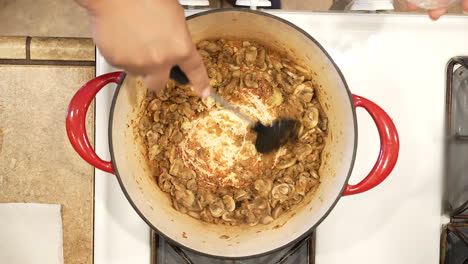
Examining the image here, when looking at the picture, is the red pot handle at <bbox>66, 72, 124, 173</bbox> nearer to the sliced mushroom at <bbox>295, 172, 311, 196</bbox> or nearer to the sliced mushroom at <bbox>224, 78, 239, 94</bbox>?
the sliced mushroom at <bbox>224, 78, 239, 94</bbox>

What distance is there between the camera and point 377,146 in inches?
33.0

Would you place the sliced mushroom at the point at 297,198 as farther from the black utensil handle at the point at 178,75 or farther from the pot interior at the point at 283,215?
the black utensil handle at the point at 178,75

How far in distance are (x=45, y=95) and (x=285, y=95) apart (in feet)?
1.67

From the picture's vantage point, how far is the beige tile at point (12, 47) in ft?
2.96

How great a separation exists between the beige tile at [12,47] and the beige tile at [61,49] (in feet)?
0.06

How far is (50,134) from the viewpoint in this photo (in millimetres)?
916

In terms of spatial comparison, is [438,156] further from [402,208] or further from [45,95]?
[45,95]

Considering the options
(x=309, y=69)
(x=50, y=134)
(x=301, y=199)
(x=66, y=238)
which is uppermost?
(x=309, y=69)

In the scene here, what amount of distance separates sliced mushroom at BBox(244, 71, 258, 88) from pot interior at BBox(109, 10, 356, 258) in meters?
0.07

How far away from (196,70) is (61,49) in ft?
1.67

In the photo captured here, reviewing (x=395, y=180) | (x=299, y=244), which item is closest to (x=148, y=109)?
(x=299, y=244)

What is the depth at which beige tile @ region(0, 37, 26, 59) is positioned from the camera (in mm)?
901

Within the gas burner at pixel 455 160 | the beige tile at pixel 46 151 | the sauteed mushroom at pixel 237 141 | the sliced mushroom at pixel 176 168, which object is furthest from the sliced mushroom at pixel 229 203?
the gas burner at pixel 455 160

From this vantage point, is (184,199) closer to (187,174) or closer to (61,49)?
(187,174)
